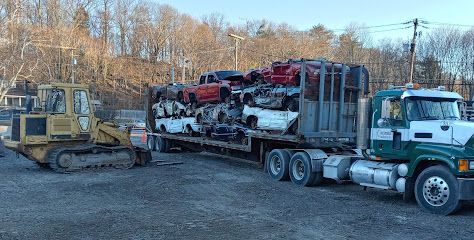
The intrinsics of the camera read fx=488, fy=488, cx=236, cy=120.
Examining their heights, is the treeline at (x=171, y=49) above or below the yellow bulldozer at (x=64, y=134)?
above

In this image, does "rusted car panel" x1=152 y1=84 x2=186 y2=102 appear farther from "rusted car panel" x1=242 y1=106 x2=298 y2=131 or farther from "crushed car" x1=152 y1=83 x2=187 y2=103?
"rusted car panel" x1=242 y1=106 x2=298 y2=131

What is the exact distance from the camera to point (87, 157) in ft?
48.2

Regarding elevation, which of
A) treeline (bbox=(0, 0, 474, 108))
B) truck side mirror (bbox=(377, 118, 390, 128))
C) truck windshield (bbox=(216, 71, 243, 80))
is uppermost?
treeline (bbox=(0, 0, 474, 108))

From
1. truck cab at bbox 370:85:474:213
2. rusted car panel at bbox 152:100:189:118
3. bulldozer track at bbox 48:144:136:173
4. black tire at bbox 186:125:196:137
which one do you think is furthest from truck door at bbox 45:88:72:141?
truck cab at bbox 370:85:474:213

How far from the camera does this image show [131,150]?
15711 millimetres

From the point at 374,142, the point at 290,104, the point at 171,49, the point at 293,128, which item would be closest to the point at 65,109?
the point at 290,104

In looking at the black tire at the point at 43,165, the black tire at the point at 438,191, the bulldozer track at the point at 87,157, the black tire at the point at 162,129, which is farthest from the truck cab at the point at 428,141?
the black tire at the point at 162,129

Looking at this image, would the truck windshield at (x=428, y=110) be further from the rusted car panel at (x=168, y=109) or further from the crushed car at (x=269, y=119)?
the rusted car panel at (x=168, y=109)

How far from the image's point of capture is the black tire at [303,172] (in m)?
12.1

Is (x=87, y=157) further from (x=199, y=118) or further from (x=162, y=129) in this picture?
(x=162, y=129)

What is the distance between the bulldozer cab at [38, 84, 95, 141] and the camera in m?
14.5

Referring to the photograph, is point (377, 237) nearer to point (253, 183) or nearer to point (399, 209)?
point (399, 209)

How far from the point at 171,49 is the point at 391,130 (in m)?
60.8

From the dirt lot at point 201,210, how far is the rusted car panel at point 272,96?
2.10 meters
